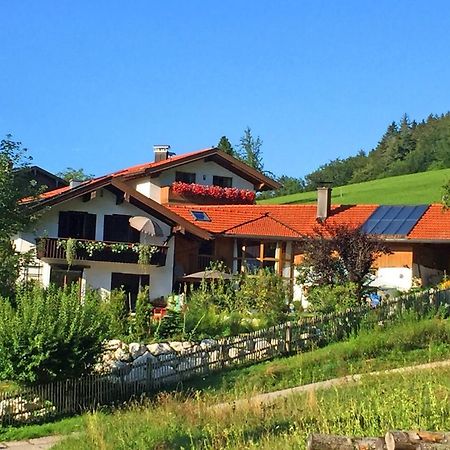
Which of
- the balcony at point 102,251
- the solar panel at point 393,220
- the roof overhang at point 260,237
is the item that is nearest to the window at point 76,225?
the balcony at point 102,251

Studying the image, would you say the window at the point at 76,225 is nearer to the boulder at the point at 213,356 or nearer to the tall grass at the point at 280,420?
the boulder at the point at 213,356

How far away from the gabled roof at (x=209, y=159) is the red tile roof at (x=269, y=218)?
380 cm

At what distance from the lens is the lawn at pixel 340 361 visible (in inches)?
747

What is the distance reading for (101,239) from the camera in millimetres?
34531

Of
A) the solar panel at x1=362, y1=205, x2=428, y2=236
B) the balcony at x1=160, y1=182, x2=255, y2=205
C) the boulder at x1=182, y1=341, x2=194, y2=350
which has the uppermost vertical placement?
the balcony at x1=160, y1=182, x2=255, y2=205

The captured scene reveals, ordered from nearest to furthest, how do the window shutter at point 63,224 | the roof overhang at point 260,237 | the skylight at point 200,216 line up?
the window shutter at point 63,224 → the roof overhang at point 260,237 → the skylight at point 200,216

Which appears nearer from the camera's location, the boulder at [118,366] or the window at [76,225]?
the boulder at [118,366]

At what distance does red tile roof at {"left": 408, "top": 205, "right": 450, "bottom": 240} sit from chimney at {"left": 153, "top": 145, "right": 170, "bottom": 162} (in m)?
19.6

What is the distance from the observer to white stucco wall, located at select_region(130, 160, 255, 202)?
45625 mm

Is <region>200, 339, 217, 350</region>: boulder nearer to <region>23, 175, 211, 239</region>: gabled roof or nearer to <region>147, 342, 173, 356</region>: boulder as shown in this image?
<region>147, 342, 173, 356</region>: boulder

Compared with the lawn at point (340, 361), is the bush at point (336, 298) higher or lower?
higher

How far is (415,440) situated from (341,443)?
724mm

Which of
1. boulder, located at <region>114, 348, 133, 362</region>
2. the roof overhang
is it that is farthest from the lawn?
the roof overhang

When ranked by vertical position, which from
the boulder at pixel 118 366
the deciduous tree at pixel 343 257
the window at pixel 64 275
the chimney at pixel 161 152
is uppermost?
the chimney at pixel 161 152
